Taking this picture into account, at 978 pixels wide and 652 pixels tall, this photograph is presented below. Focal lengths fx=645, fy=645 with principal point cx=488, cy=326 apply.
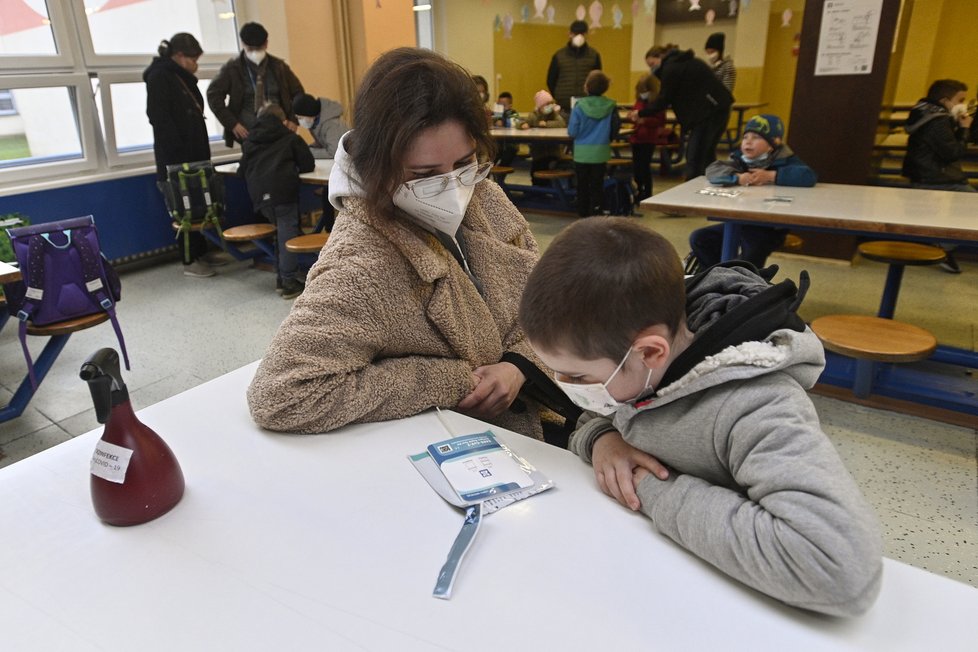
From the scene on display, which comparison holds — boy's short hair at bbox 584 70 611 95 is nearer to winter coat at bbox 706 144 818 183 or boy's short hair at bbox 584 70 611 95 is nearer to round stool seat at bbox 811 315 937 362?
winter coat at bbox 706 144 818 183

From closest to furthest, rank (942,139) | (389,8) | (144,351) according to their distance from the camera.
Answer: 1. (144,351)
2. (942,139)
3. (389,8)

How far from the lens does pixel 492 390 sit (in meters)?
1.20

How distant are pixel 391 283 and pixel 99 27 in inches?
176

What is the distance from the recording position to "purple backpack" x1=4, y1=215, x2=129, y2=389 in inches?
93.0

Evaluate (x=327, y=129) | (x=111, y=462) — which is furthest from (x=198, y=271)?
(x=111, y=462)

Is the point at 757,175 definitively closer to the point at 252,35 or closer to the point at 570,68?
the point at 252,35

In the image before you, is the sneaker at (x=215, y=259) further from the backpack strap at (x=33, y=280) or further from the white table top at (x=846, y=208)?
the white table top at (x=846, y=208)

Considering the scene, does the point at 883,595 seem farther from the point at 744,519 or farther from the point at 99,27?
the point at 99,27

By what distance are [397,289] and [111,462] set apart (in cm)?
50

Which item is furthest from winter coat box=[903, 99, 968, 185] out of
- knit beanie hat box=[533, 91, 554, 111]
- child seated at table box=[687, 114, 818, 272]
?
knit beanie hat box=[533, 91, 554, 111]

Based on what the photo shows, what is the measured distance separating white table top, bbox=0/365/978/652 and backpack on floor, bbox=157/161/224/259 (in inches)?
142

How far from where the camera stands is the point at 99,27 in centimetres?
432

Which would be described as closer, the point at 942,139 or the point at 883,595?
the point at 883,595

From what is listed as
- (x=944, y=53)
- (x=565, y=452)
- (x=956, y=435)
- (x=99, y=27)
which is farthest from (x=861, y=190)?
(x=944, y=53)
